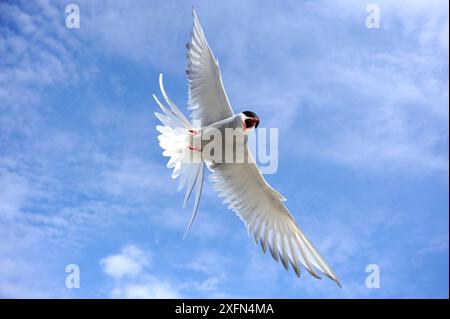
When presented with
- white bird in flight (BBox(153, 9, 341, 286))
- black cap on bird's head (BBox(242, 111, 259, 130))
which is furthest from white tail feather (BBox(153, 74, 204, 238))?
black cap on bird's head (BBox(242, 111, 259, 130))

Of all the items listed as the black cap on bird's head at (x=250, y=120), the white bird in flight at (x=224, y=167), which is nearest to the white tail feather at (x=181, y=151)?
the white bird in flight at (x=224, y=167)

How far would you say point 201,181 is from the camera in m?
5.80

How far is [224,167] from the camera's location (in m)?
6.11

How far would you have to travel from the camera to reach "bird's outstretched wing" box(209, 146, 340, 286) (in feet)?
18.4

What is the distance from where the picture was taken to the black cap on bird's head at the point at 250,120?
553 cm

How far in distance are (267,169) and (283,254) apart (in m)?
1.06

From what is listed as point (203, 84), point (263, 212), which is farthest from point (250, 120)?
point (263, 212)

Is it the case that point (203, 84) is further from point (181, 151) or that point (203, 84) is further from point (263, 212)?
point (263, 212)

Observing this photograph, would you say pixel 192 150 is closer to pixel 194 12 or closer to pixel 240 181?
pixel 240 181

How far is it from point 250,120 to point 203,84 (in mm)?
832

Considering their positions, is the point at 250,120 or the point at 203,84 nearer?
the point at 250,120

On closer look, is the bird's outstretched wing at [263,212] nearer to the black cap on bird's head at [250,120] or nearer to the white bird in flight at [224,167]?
the white bird in flight at [224,167]

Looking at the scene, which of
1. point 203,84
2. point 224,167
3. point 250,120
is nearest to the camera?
point 250,120
